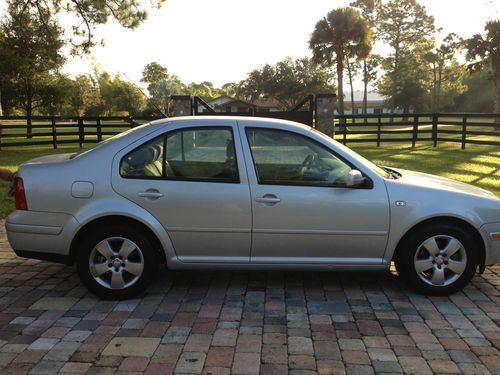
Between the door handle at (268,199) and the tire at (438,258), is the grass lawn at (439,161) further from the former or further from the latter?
the tire at (438,258)

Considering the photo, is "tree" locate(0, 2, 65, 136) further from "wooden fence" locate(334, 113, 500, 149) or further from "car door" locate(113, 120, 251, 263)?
"car door" locate(113, 120, 251, 263)

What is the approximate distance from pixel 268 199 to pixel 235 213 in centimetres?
31

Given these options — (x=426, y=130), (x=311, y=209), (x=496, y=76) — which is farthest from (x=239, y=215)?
(x=496, y=76)

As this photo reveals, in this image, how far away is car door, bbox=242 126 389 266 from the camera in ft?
13.0

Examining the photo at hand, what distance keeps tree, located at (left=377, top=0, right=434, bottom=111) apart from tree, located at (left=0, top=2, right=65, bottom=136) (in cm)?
3669

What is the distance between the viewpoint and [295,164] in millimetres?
4145

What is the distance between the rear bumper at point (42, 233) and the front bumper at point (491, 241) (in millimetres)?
3568

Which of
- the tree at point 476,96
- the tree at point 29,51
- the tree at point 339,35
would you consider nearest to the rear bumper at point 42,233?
the tree at point 29,51

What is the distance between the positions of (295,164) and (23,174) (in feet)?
7.83

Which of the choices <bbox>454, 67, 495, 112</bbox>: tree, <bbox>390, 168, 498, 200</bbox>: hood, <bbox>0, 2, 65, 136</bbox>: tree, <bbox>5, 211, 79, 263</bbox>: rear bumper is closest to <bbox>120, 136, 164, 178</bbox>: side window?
<bbox>5, 211, 79, 263</bbox>: rear bumper

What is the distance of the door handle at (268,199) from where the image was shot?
155 inches

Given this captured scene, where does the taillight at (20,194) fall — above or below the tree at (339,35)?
below

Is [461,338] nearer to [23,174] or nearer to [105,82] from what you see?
[23,174]

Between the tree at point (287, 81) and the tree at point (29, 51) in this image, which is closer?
the tree at point (29, 51)
